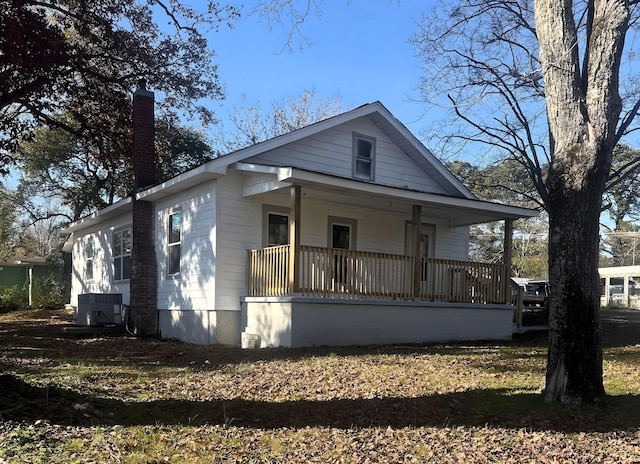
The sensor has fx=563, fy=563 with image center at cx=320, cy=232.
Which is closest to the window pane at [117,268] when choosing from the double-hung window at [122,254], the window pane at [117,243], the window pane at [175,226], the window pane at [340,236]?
the double-hung window at [122,254]

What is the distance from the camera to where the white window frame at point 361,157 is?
46.5 ft

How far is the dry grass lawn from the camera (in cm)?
448

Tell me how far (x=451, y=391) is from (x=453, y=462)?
2.06 m

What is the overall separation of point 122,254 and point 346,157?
23.4ft

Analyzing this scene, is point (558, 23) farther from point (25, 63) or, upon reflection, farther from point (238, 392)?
point (25, 63)

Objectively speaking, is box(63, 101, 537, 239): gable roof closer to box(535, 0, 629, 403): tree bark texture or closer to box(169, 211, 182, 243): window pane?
box(169, 211, 182, 243): window pane

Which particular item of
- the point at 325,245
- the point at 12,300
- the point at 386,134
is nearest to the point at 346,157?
the point at 386,134

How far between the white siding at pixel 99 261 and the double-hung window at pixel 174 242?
9.04ft

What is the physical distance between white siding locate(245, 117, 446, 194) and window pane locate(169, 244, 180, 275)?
2.94 m

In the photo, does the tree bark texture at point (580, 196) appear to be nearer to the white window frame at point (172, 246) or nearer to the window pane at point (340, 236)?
the window pane at point (340, 236)

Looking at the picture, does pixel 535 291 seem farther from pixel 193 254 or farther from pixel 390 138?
pixel 193 254

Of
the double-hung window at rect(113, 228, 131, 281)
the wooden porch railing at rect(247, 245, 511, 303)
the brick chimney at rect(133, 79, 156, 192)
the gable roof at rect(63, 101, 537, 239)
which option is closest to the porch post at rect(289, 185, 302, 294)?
the wooden porch railing at rect(247, 245, 511, 303)

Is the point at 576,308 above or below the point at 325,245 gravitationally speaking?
below

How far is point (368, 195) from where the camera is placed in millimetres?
11547
